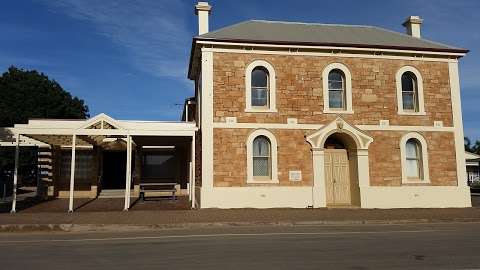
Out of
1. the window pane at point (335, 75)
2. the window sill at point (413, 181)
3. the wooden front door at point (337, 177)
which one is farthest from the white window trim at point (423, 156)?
the window pane at point (335, 75)

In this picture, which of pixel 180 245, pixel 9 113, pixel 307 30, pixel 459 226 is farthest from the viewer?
pixel 9 113

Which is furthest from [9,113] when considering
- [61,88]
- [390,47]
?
[390,47]

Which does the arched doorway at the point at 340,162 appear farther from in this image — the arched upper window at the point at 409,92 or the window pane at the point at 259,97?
the arched upper window at the point at 409,92

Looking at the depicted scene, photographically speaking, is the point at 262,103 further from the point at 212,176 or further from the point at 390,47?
the point at 390,47

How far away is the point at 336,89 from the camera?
1867 centimetres

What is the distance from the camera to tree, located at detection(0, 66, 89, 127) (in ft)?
117

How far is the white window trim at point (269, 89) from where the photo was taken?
17750mm

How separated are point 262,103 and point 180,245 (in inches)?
389

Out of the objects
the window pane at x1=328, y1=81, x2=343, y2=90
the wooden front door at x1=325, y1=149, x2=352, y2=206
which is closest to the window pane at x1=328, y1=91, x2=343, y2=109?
the window pane at x1=328, y1=81, x2=343, y2=90

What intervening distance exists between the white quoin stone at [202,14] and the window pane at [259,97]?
12.9ft

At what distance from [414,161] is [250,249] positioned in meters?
12.6

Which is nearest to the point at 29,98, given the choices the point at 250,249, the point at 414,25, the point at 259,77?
the point at 259,77

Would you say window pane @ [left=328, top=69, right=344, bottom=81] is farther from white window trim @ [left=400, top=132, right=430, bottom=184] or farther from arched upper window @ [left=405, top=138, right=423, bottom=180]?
arched upper window @ [left=405, top=138, right=423, bottom=180]

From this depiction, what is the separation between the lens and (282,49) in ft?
59.7
